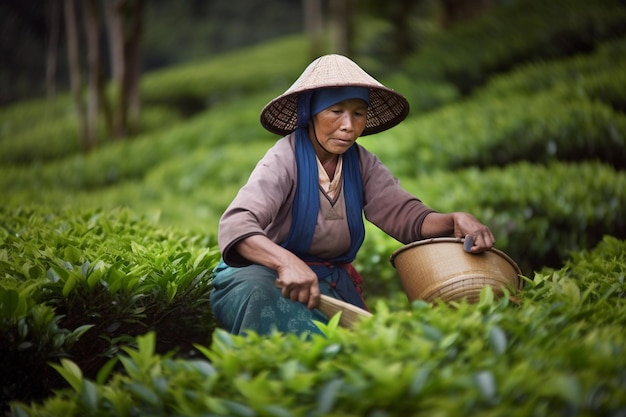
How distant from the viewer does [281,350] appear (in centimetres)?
223

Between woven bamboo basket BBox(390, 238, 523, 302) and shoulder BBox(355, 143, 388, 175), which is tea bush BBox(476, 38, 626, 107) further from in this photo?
woven bamboo basket BBox(390, 238, 523, 302)

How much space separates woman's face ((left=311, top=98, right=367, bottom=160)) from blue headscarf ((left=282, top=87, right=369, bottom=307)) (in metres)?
0.03

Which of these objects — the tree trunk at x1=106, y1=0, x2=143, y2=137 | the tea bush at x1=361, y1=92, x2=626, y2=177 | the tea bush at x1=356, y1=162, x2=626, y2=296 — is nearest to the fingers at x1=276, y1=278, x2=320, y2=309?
the tea bush at x1=356, y1=162, x2=626, y2=296

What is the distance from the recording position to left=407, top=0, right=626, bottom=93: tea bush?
33.0ft

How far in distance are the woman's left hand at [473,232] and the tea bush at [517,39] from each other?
797 cm

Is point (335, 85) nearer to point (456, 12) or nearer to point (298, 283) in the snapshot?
point (298, 283)

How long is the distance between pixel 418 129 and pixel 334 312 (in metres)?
5.04

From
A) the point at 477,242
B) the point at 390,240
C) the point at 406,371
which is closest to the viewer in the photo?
the point at 406,371

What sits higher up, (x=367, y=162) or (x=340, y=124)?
(x=340, y=124)

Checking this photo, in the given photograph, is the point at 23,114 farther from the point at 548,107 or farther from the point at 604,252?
the point at 604,252

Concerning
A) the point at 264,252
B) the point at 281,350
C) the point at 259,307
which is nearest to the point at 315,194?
the point at 264,252

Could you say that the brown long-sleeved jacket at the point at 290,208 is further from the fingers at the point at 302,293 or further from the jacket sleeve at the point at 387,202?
the fingers at the point at 302,293

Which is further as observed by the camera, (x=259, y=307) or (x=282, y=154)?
(x=282, y=154)

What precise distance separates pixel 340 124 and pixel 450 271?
74cm
